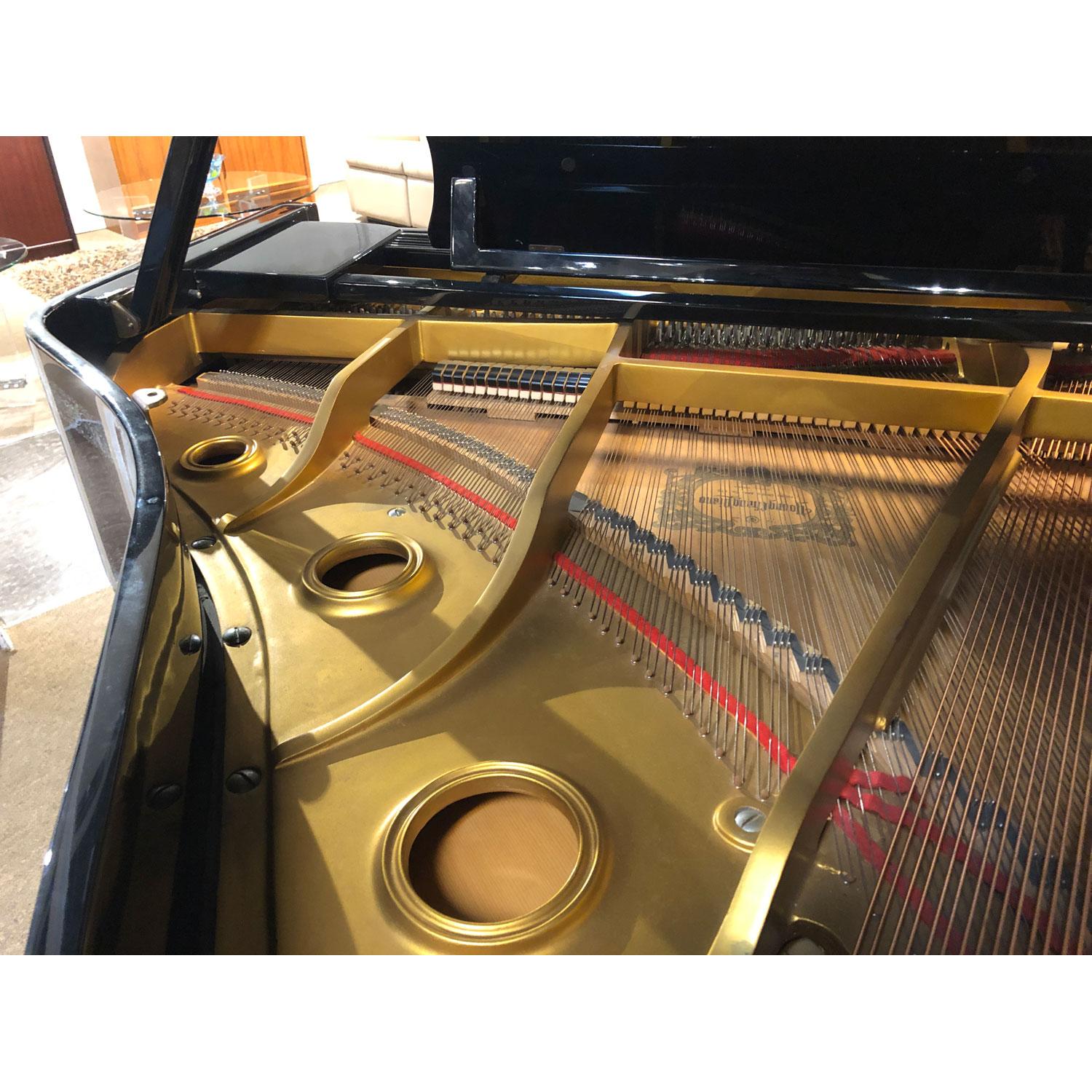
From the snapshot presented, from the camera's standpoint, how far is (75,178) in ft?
30.3

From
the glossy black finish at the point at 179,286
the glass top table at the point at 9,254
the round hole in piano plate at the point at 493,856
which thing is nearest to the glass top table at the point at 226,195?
the glass top table at the point at 9,254

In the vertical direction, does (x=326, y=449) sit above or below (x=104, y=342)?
below

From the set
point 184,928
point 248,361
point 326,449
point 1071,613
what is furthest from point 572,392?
point 184,928

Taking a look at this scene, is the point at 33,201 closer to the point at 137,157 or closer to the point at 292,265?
the point at 137,157

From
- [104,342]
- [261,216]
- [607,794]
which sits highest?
[261,216]

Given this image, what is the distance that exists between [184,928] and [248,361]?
2058 millimetres

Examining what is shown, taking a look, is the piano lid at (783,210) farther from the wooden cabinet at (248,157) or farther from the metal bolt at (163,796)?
the wooden cabinet at (248,157)

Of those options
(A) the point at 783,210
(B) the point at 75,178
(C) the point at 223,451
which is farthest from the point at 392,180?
(A) the point at 783,210

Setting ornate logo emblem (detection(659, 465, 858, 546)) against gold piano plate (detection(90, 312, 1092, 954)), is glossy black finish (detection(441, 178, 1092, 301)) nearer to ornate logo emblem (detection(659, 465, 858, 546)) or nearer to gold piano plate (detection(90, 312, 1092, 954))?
gold piano plate (detection(90, 312, 1092, 954))

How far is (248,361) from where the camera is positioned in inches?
107

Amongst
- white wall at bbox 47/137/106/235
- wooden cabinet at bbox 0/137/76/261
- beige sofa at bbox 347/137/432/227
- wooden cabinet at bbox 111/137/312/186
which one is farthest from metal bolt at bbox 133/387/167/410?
wooden cabinet at bbox 111/137/312/186

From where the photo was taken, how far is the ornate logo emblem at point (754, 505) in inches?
70.6

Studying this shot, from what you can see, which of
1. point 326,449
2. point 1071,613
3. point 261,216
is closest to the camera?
point 1071,613

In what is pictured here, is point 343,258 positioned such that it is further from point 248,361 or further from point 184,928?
point 184,928
